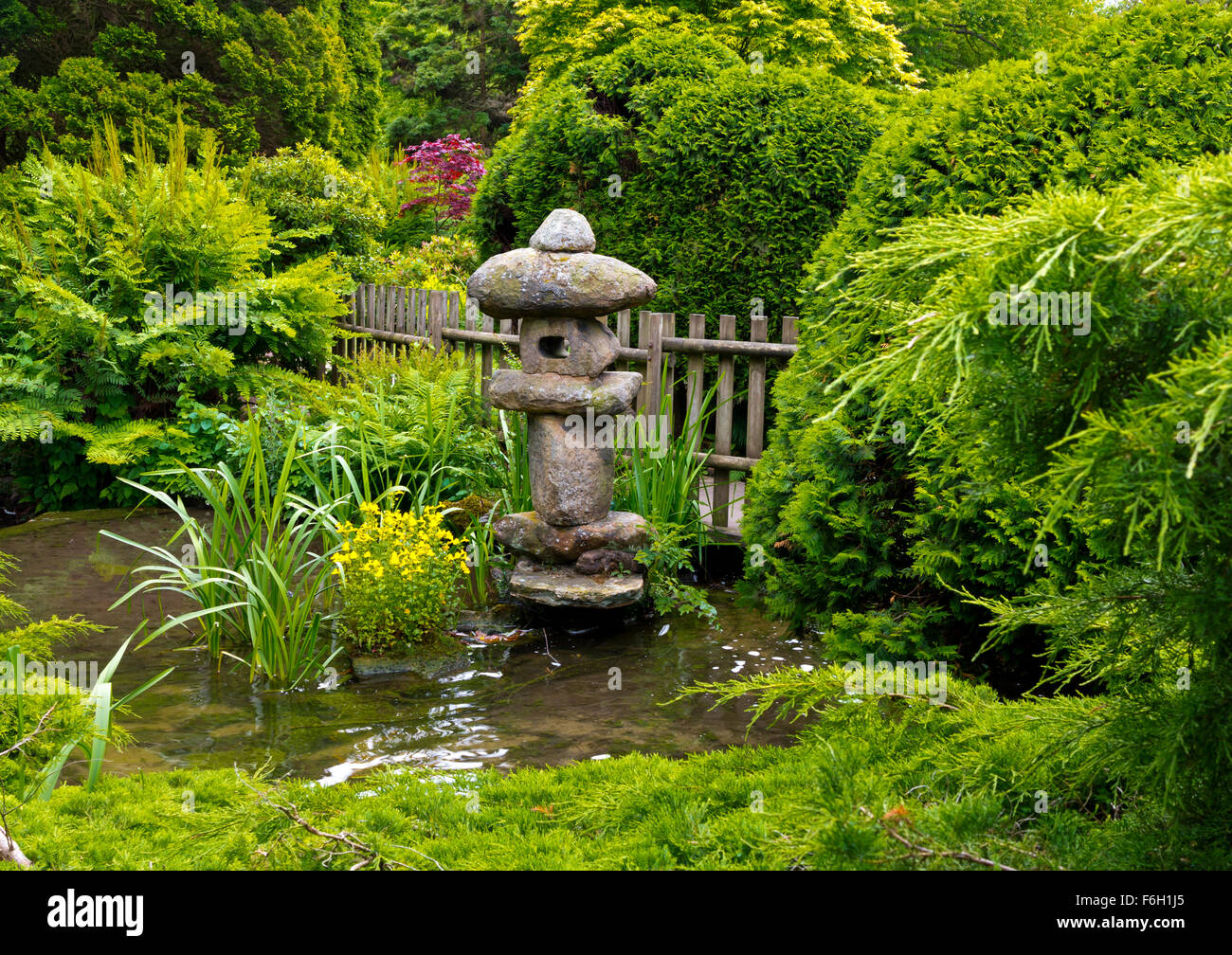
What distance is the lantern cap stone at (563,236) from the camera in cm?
564

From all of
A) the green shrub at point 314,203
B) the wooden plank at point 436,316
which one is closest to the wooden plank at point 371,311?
the green shrub at point 314,203

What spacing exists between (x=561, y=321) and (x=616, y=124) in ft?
12.4

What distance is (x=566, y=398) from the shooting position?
18.3 ft

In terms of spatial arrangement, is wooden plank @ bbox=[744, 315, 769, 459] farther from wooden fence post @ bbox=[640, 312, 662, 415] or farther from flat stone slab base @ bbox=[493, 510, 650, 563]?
flat stone slab base @ bbox=[493, 510, 650, 563]

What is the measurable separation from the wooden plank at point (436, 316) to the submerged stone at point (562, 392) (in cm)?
356

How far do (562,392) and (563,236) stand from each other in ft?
2.82

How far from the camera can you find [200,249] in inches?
348

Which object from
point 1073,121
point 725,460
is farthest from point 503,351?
point 1073,121

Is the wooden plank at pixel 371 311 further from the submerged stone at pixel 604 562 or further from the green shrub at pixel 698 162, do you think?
the submerged stone at pixel 604 562

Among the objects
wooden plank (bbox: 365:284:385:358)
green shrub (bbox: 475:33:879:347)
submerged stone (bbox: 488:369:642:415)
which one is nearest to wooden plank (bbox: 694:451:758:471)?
submerged stone (bbox: 488:369:642:415)

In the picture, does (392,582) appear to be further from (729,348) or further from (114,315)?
(114,315)

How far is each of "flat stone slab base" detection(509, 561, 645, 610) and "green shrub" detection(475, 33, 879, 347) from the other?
11.3ft
